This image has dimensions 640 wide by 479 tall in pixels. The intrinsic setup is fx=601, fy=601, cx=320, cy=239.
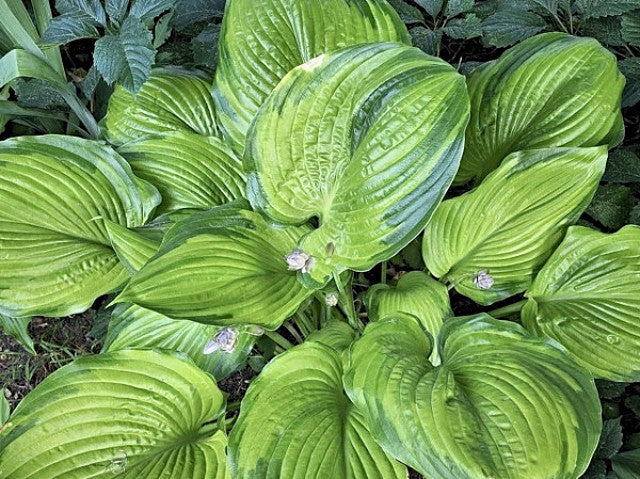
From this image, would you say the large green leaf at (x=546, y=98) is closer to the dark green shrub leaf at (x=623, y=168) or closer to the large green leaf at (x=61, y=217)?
the dark green shrub leaf at (x=623, y=168)

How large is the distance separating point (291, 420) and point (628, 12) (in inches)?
43.3

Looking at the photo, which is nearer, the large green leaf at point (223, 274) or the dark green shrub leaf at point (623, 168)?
the large green leaf at point (223, 274)

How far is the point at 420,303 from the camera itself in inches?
42.3

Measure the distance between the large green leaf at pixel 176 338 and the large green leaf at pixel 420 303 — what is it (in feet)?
0.78

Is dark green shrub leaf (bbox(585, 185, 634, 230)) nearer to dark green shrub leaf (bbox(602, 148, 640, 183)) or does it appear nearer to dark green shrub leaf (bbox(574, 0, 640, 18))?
dark green shrub leaf (bbox(602, 148, 640, 183))

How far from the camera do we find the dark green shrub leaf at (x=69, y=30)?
1.09 meters

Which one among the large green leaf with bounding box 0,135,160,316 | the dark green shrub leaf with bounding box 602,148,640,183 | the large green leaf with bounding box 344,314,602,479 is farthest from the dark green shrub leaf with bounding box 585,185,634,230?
the large green leaf with bounding box 0,135,160,316

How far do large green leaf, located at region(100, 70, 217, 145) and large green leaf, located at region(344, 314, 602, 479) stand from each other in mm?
598

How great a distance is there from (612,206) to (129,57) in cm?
101

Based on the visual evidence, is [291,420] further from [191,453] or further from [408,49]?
[408,49]

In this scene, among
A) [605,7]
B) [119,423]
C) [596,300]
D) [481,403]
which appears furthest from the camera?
[605,7]

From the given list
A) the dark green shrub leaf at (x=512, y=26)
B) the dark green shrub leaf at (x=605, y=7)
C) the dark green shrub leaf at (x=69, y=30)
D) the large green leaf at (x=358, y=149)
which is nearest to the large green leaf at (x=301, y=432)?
the large green leaf at (x=358, y=149)

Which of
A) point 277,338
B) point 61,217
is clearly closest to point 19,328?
point 61,217

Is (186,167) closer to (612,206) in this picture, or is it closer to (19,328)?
(19,328)
